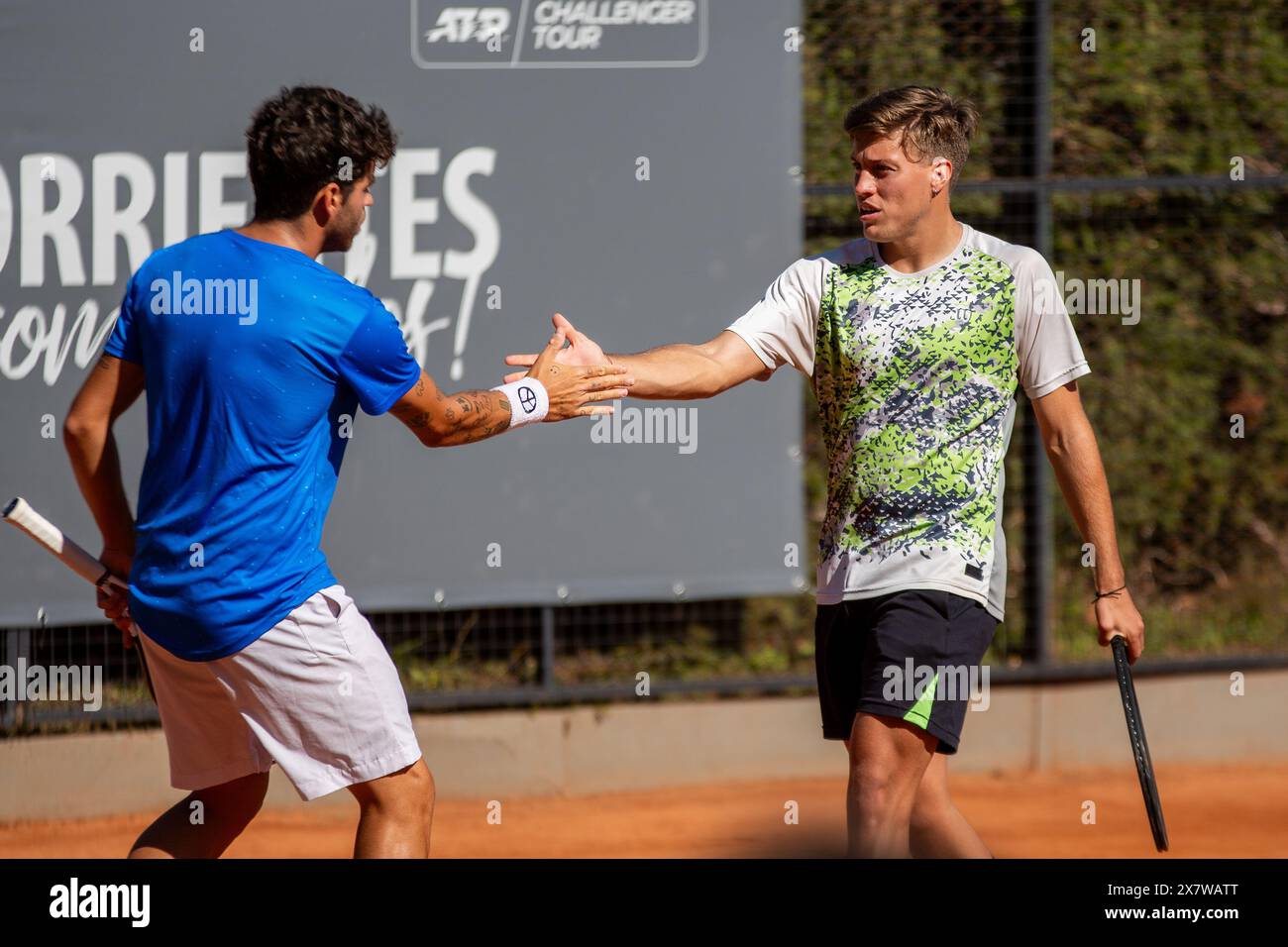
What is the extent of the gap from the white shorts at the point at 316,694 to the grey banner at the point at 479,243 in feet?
8.77

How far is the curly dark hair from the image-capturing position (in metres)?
3.41

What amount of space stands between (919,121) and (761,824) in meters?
3.18

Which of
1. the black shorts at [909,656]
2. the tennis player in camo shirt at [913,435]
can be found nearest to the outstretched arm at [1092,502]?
the tennis player in camo shirt at [913,435]

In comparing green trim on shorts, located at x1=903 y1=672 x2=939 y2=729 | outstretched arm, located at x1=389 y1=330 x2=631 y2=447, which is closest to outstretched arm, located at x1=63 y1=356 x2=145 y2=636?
outstretched arm, located at x1=389 y1=330 x2=631 y2=447

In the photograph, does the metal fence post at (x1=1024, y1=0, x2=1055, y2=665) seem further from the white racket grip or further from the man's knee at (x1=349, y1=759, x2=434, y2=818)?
the white racket grip

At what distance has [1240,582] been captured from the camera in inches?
288

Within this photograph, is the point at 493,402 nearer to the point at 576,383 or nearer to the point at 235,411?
the point at 576,383

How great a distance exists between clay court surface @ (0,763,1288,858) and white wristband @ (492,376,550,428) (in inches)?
93.5

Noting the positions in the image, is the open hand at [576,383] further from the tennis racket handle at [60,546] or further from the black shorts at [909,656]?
the tennis racket handle at [60,546]

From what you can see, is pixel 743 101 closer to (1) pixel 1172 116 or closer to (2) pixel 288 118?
(1) pixel 1172 116

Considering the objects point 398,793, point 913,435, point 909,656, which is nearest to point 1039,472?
point 913,435

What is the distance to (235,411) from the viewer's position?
10.7ft

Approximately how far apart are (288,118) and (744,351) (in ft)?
4.05

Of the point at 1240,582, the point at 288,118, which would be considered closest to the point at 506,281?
the point at 288,118
